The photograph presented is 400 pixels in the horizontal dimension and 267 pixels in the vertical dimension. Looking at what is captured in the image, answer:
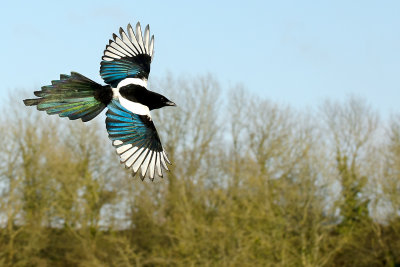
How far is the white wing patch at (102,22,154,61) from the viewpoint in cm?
457

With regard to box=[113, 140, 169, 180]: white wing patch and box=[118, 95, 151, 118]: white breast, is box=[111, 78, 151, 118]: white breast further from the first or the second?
box=[113, 140, 169, 180]: white wing patch

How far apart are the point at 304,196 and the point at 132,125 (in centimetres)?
2217

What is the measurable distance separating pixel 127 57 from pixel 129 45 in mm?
129

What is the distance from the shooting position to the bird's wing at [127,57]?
14.4 feet

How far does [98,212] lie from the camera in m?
33.2

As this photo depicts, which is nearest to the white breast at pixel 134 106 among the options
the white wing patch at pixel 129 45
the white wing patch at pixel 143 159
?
the white wing patch at pixel 143 159

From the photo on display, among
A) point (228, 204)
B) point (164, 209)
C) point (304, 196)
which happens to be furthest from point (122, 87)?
point (164, 209)

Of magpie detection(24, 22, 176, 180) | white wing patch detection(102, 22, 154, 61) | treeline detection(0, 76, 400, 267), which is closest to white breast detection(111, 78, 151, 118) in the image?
magpie detection(24, 22, 176, 180)

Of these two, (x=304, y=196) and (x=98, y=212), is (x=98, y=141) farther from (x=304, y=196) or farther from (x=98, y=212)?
(x=304, y=196)

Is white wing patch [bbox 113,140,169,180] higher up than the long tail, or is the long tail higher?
the long tail

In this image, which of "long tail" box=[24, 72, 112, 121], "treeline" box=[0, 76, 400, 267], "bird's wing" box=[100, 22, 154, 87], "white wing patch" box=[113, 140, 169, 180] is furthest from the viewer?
"treeline" box=[0, 76, 400, 267]

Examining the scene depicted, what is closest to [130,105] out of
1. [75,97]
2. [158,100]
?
[158,100]

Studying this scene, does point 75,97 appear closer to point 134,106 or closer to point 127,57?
point 134,106

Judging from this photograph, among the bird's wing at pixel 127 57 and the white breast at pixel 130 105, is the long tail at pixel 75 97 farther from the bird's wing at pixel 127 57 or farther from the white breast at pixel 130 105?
the bird's wing at pixel 127 57
